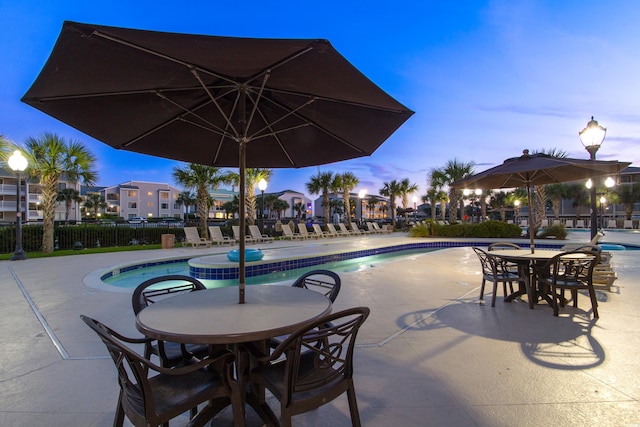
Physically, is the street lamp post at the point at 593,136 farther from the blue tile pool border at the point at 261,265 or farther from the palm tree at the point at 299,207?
the palm tree at the point at 299,207

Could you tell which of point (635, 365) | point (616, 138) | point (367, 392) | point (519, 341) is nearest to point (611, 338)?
point (635, 365)

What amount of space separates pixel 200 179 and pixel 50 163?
5.35 metres

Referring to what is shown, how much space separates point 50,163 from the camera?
33.0ft

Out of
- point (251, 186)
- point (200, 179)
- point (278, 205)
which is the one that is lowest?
point (251, 186)

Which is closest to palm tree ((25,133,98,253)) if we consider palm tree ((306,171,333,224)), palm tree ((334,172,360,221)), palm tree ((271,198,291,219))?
palm tree ((306,171,333,224))

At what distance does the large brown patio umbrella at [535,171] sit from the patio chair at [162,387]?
14.8 ft

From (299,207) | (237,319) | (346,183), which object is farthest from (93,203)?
(237,319)

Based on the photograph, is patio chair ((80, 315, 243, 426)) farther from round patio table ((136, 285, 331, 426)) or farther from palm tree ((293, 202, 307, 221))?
palm tree ((293, 202, 307, 221))

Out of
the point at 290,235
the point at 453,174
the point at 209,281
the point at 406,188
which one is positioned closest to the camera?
the point at 209,281

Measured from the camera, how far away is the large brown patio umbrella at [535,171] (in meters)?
4.31

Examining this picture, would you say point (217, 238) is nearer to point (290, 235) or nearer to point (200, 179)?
point (200, 179)

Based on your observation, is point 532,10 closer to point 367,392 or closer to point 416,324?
point 416,324

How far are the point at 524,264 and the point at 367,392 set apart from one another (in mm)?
3189

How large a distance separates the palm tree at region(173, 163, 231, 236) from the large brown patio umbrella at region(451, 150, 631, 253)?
1169 centimetres
